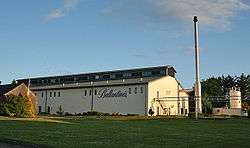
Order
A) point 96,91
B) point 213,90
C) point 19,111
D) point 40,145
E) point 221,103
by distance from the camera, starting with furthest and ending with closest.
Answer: point 213,90, point 221,103, point 96,91, point 19,111, point 40,145

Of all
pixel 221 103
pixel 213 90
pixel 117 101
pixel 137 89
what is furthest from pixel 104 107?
pixel 213 90

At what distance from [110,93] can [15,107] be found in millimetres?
27894

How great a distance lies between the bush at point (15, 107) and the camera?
5078cm

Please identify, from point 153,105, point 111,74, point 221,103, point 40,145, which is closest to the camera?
point 40,145

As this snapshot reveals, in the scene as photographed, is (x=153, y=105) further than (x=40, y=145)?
Yes

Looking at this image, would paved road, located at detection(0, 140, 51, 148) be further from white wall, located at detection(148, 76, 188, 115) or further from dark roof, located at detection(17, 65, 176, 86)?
dark roof, located at detection(17, 65, 176, 86)

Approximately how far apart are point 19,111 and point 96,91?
28.9 m

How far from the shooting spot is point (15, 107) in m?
51.2

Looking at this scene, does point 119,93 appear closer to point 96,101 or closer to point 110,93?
point 110,93

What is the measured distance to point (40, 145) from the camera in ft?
47.2

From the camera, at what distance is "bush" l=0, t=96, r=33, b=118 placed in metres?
50.8

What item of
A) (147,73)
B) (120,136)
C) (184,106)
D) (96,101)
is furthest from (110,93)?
(120,136)

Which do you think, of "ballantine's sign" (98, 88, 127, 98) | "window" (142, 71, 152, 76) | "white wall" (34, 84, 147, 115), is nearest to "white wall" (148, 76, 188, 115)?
"white wall" (34, 84, 147, 115)

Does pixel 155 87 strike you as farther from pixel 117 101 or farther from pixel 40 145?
pixel 40 145
